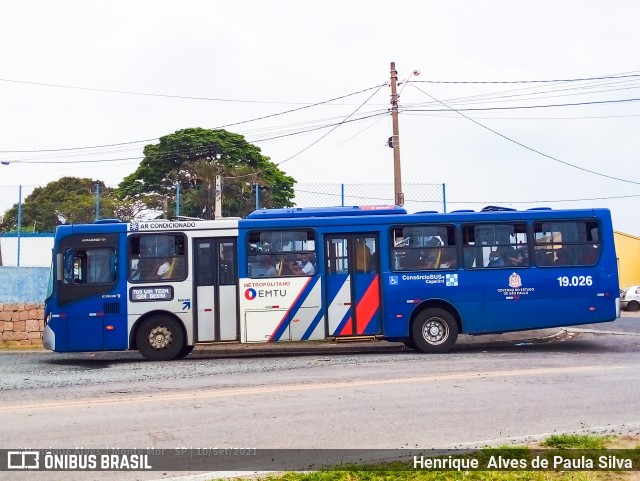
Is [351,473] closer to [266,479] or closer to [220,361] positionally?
[266,479]

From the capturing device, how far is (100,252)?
15891mm

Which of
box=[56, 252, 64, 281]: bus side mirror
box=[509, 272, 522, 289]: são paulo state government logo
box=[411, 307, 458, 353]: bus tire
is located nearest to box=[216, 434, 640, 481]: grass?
box=[411, 307, 458, 353]: bus tire

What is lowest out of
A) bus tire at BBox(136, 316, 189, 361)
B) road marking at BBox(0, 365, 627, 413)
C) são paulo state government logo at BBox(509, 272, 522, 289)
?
road marking at BBox(0, 365, 627, 413)

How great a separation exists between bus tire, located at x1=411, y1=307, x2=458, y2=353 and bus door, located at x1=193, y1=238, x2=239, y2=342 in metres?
3.97

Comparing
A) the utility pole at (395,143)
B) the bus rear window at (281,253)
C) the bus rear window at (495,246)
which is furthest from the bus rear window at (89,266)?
the utility pole at (395,143)

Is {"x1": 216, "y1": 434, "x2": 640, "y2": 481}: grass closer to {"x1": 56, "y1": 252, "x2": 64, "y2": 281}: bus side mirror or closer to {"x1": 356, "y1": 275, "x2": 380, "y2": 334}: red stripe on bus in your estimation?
{"x1": 356, "y1": 275, "x2": 380, "y2": 334}: red stripe on bus

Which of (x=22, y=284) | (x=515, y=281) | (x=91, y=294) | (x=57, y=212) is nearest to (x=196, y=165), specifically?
(x=57, y=212)

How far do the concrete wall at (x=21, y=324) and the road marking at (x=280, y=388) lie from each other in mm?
10580

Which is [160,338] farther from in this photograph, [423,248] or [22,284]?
[22,284]

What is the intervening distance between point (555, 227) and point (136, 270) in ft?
30.9

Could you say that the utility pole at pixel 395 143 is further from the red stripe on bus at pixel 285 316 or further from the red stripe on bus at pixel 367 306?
the red stripe on bus at pixel 285 316

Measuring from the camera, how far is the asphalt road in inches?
307

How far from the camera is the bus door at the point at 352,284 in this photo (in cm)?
1585

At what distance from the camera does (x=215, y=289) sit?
1585 cm
